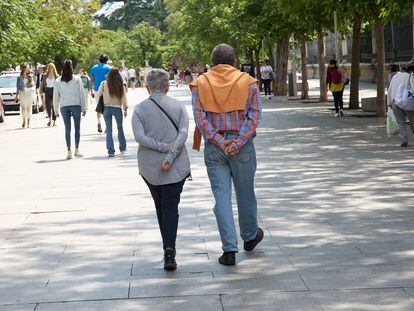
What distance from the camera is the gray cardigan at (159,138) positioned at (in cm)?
758

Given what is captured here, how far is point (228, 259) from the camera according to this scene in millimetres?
7500

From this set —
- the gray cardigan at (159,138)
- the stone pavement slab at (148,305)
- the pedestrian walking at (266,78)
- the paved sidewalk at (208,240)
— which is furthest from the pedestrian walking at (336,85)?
the stone pavement slab at (148,305)

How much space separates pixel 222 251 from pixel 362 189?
3972mm

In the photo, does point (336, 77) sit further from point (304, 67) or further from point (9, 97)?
point (9, 97)

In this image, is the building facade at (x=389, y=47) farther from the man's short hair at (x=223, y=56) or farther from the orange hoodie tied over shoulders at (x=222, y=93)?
the orange hoodie tied over shoulders at (x=222, y=93)

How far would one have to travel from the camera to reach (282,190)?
11734mm

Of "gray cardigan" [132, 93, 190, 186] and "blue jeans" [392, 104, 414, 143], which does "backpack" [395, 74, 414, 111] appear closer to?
"blue jeans" [392, 104, 414, 143]

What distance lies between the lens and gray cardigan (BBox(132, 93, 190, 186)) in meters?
7.58

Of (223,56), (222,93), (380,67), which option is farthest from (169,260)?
(380,67)

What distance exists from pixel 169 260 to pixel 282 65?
1417 inches

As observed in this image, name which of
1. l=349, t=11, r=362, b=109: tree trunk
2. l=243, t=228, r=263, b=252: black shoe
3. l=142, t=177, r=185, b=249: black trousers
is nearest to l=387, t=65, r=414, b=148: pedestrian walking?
l=243, t=228, r=263, b=252: black shoe

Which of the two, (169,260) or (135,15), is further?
(135,15)

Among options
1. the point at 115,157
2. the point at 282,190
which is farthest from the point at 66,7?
the point at 282,190

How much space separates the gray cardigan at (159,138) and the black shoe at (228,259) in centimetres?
70
